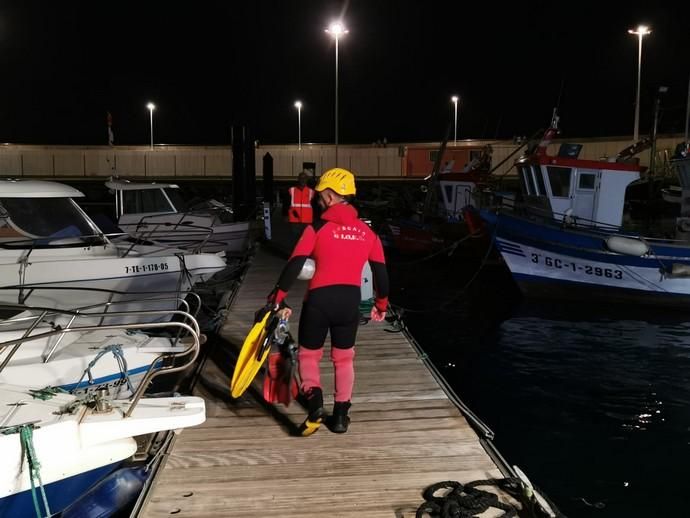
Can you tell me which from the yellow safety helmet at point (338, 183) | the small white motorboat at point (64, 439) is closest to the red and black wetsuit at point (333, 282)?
the yellow safety helmet at point (338, 183)

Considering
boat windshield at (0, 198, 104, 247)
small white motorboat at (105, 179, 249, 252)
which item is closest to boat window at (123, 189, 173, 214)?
small white motorboat at (105, 179, 249, 252)

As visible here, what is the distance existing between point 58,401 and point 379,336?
4648 millimetres

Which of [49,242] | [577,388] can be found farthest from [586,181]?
[49,242]

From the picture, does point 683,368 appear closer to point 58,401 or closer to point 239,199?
point 58,401

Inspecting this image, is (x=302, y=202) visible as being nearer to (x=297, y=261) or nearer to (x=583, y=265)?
(x=583, y=265)

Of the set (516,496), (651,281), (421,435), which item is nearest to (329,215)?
(421,435)

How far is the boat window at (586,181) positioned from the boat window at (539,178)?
36.5 inches

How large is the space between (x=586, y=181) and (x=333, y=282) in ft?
47.1

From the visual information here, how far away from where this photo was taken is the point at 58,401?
435 cm

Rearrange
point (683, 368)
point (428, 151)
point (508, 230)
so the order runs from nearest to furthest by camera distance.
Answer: point (683, 368), point (508, 230), point (428, 151)

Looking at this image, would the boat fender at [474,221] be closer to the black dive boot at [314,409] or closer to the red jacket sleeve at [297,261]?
the black dive boot at [314,409]

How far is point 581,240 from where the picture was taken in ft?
50.2

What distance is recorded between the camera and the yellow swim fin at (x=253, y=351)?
4.94 m

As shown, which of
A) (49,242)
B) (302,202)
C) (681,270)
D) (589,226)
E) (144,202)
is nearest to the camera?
(49,242)
